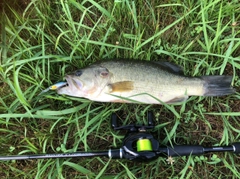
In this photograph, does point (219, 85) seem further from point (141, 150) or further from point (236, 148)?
point (141, 150)

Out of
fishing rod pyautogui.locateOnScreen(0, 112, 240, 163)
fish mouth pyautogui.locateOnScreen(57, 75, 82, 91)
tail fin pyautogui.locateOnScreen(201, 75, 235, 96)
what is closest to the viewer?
fishing rod pyautogui.locateOnScreen(0, 112, 240, 163)

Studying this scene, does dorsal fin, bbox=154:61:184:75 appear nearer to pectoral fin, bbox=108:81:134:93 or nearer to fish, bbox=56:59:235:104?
fish, bbox=56:59:235:104

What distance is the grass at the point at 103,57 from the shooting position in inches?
118

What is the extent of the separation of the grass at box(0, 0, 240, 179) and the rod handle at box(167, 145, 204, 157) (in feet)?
0.63

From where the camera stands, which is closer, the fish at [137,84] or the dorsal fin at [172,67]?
the fish at [137,84]

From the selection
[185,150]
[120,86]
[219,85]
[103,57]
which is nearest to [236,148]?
[185,150]

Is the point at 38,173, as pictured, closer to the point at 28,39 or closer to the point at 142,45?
the point at 28,39

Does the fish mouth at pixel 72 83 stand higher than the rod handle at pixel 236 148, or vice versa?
the fish mouth at pixel 72 83

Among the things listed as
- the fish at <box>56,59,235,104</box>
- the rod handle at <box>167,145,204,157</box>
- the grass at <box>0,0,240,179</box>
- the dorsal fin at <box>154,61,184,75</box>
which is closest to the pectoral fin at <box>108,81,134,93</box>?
the fish at <box>56,59,235,104</box>

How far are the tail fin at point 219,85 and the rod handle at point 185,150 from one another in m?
0.60

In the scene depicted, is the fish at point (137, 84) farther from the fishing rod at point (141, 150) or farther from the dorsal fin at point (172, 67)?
the fishing rod at point (141, 150)

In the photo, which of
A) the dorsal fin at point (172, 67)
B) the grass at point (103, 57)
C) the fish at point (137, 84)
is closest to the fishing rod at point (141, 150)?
the grass at point (103, 57)

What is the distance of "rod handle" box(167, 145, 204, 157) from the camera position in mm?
2744

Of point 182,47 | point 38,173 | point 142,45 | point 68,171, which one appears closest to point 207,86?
point 182,47
